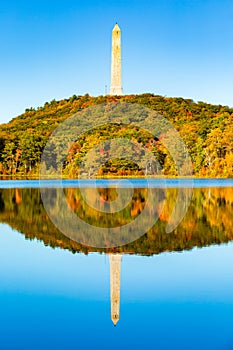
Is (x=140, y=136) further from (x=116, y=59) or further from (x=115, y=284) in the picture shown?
(x=115, y=284)

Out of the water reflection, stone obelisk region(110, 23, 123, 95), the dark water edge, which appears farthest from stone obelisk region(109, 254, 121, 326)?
stone obelisk region(110, 23, 123, 95)

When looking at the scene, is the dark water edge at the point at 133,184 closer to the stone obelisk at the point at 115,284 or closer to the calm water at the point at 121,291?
the calm water at the point at 121,291

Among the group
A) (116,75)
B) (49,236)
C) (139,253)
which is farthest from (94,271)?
(116,75)

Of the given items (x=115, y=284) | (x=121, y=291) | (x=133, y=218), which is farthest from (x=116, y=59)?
(x=121, y=291)

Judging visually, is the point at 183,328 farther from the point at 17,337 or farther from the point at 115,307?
the point at 17,337

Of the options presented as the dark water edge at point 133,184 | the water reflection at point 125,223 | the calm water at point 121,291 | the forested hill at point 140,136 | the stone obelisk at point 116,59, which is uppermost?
the stone obelisk at point 116,59

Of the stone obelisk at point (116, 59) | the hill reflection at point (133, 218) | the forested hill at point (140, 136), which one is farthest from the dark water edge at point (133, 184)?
the stone obelisk at point (116, 59)

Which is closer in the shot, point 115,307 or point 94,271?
point 115,307
